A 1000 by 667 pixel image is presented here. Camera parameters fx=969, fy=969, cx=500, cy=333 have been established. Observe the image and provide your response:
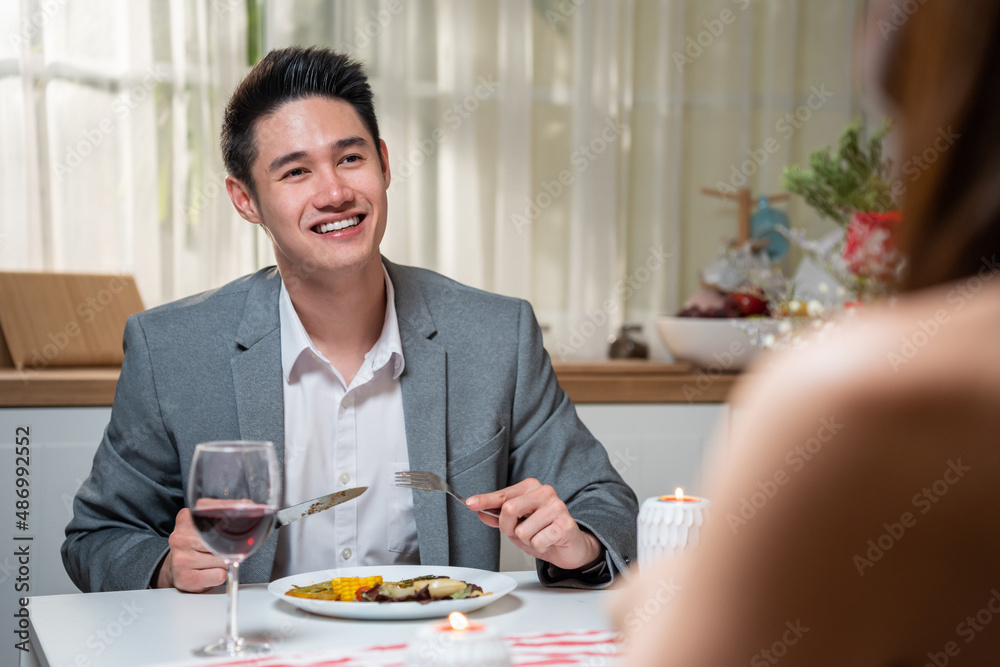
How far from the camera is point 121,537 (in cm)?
136

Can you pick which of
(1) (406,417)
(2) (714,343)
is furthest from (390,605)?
(2) (714,343)

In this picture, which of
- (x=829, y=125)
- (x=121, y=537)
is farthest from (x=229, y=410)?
(x=829, y=125)

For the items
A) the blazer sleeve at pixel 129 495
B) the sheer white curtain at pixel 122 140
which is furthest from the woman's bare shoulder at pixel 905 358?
the sheer white curtain at pixel 122 140

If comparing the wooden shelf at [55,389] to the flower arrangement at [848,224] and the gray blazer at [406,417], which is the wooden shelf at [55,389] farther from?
the flower arrangement at [848,224]

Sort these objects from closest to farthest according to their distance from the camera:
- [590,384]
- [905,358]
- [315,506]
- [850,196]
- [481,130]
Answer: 1. [905,358]
2. [315,506]
3. [850,196]
4. [590,384]
5. [481,130]

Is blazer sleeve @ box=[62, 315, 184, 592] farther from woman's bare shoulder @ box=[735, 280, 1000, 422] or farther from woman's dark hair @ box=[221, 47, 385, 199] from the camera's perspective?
woman's bare shoulder @ box=[735, 280, 1000, 422]

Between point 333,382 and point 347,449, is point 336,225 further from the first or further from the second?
point 347,449

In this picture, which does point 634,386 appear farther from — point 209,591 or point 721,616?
point 721,616

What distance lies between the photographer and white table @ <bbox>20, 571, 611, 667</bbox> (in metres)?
0.95

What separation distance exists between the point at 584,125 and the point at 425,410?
1.75 m

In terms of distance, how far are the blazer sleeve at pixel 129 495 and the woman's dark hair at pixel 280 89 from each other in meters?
0.35

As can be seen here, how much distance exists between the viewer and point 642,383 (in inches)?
99.3

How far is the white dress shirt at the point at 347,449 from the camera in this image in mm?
1560

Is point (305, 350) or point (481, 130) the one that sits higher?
point (481, 130)
